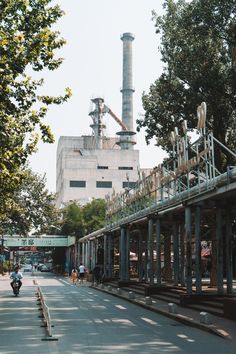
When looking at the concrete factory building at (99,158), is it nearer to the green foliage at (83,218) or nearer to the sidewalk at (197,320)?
the green foliage at (83,218)

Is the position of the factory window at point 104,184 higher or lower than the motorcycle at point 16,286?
higher

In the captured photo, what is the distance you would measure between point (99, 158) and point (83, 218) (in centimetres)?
4571

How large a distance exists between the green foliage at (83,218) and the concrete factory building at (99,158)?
3226 centimetres

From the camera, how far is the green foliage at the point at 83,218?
6825 centimetres

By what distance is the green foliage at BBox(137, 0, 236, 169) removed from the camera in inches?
1069

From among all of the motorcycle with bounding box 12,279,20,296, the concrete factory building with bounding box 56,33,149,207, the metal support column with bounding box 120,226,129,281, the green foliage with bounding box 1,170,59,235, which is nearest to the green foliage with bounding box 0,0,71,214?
the motorcycle with bounding box 12,279,20,296

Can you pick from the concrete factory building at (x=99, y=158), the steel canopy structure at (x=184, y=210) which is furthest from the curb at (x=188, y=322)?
the concrete factory building at (x=99, y=158)

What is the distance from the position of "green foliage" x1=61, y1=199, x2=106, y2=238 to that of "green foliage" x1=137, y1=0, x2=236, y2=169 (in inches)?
1484

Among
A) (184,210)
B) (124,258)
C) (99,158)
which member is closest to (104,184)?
(99,158)

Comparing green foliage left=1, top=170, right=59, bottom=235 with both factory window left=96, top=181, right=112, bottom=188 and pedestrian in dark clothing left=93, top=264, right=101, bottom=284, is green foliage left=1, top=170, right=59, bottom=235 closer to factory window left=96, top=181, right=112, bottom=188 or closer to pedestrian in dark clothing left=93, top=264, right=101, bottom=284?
pedestrian in dark clothing left=93, top=264, right=101, bottom=284

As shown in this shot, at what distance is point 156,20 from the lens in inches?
1212

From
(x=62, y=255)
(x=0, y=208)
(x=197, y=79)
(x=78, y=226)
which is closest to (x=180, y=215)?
(x=197, y=79)

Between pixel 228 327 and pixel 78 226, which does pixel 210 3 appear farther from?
pixel 78 226

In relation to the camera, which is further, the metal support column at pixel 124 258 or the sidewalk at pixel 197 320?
the metal support column at pixel 124 258
